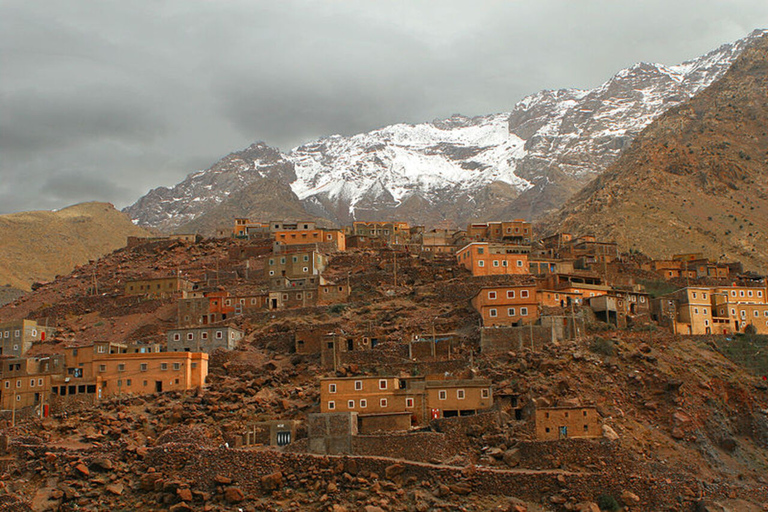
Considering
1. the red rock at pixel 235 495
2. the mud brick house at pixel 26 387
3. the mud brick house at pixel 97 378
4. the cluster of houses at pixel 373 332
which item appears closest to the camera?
the red rock at pixel 235 495

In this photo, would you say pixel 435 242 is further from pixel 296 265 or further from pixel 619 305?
pixel 619 305

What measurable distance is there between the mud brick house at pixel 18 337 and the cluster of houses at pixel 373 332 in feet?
0.34

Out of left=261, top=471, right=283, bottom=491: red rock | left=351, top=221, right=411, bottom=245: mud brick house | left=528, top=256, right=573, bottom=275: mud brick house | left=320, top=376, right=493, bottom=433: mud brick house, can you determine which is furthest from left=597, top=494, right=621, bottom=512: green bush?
left=351, top=221, right=411, bottom=245: mud brick house

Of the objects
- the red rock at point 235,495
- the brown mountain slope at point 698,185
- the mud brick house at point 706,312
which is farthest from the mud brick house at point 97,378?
the brown mountain slope at point 698,185

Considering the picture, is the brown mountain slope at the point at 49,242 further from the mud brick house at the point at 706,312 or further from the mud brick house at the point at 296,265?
the mud brick house at the point at 706,312

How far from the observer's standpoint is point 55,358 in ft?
200

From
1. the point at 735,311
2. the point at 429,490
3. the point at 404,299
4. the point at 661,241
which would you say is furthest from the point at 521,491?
the point at 661,241

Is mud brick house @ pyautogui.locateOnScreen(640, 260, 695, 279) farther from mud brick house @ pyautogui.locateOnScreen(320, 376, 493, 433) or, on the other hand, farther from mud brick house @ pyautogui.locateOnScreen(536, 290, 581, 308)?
mud brick house @ pyautogui.locateOnScreen(320, 376, 493, 433)

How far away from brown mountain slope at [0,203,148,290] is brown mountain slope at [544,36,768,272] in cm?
8486

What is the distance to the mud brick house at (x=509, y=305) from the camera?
60.9 m

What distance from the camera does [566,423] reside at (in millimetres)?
47688

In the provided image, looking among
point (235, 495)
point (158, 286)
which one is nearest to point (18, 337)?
point (158, 286)

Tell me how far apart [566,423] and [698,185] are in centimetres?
8920

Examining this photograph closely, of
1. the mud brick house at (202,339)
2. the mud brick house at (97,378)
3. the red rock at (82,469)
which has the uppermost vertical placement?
the mud brick house at (202,339)
